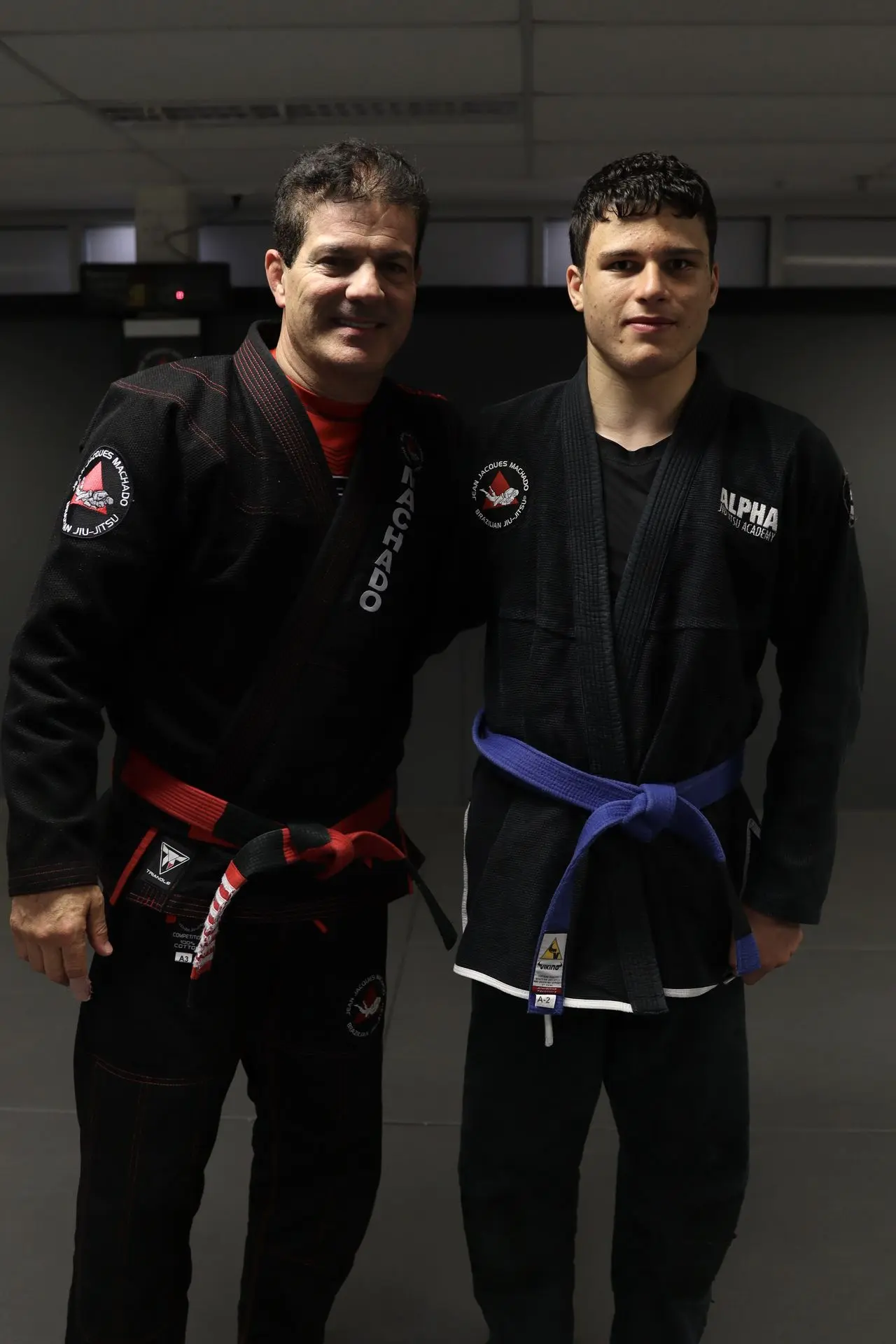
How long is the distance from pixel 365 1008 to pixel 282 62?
2.83 metres

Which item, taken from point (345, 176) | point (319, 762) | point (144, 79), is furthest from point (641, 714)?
point (144, 79)

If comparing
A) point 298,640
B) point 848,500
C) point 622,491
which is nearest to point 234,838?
point 298,640

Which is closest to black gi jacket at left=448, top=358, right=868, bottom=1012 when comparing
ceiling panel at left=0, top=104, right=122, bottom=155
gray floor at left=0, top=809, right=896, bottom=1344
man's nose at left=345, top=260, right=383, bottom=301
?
man's nose at left=345, top=260, right=383, bottom=301

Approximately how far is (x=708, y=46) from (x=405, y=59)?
0.84 metres

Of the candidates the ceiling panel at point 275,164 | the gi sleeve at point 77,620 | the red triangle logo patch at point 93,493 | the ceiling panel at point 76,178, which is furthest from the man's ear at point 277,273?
the ceiling panel at point 76,178

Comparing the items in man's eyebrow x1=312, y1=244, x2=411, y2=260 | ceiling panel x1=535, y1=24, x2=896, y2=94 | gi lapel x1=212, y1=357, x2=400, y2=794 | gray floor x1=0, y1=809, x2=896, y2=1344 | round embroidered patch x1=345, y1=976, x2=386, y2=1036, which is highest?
ceiling panel x1=535, y1=24, x2=896, y2=94

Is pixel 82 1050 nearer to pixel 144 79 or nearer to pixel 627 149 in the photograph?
pixel 144 79

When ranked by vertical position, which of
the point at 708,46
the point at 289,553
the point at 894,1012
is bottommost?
the point at 894,1012

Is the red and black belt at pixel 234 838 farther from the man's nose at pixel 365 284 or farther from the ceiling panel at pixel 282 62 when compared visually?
the ceiling panel at pixel 282 62

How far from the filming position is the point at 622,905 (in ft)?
4.94

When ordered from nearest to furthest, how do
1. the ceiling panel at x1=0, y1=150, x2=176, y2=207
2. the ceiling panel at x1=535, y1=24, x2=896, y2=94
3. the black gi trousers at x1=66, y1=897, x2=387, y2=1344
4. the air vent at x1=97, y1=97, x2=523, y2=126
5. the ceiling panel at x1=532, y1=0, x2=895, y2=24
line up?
1. the black gi trousers at x1=66, y1=897, x2=387, y2=1344
2. the ceiling panel at x1=532, y1=0, x2=895, y2=24
3. the ceiling panel at x1=535, y1=24, x2=896, y2=94
4. the air vent at x1=97, y1=97, x2=523, y2=126
5. the ceiling panel at x1=0, y1=150, x2=176, y2=207

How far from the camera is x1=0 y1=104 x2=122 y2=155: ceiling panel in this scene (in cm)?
382

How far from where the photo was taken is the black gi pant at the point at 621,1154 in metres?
1.55

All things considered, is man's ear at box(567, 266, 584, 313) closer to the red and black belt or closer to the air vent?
the red and black belt
